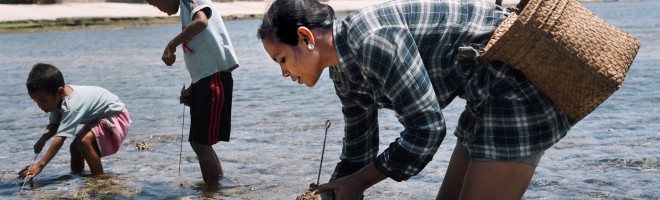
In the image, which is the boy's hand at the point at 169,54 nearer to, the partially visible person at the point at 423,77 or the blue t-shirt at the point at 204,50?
the blue t-shirt at the point at 204,50

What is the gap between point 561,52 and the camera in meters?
3.00

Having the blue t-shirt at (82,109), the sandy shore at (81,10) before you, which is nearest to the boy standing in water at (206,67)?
the blue t-shirt at (82,109)

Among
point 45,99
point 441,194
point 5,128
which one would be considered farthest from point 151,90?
point 441,194

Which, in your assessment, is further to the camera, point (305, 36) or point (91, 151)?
point (91, 151)

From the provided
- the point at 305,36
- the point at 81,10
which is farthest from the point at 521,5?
the point at 81,10

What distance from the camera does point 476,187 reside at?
312cm

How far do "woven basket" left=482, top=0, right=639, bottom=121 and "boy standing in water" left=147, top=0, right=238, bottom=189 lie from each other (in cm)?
274

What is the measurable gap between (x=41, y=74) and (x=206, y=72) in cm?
112

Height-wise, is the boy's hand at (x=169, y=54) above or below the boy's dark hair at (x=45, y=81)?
above

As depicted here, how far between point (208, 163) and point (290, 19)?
2.96m

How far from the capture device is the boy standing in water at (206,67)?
554 cm

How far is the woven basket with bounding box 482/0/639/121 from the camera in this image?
299 centimetres

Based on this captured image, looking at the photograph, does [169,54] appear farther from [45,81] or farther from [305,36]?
[305,36]

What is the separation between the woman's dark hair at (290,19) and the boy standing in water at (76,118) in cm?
326
